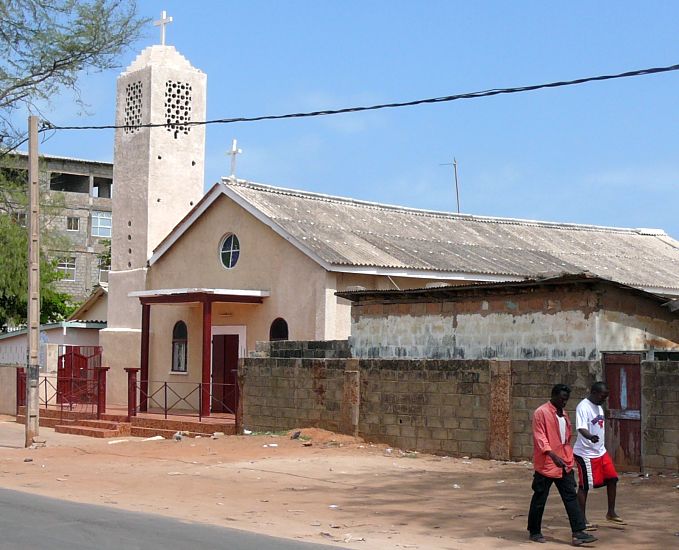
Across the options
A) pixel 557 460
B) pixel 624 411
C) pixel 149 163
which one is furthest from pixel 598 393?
pixel 149 163

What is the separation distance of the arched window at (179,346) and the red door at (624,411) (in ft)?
50.6

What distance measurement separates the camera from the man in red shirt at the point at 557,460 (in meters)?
10.6

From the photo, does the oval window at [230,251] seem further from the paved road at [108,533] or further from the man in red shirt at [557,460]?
the man in red shirt at [557,460]

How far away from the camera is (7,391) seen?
3203cm

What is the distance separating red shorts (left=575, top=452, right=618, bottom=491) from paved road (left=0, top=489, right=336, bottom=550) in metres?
2.94

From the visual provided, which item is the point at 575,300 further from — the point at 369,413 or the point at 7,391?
the point at 7,391

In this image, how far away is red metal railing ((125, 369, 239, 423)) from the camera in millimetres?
26578

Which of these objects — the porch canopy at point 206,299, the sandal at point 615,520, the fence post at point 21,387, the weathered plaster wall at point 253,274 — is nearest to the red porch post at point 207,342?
the porch canopy at point 206,299

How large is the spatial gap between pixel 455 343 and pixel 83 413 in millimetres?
12799

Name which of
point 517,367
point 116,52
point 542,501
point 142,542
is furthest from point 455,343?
point 116,52

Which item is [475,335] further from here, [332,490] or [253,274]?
[253,274]

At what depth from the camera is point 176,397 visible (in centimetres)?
2895

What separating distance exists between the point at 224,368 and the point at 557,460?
18139mm

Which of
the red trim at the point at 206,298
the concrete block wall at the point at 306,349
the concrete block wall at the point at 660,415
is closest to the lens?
the concrete block wall at the point at 660,415
